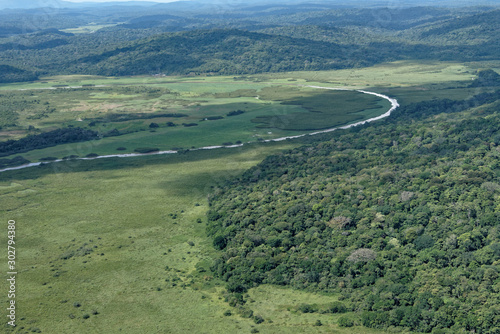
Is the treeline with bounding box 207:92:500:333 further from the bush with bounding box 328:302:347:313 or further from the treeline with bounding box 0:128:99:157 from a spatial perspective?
the treeline with bounding box 0:128:99:157

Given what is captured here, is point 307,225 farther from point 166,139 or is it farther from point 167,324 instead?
point 166,139

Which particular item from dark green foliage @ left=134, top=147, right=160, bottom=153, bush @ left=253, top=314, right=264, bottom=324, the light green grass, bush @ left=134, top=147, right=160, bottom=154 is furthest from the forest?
dark green foliage @ left=134, top=147, right=160, bottom=153

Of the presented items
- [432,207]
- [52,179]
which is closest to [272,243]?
[432,207]

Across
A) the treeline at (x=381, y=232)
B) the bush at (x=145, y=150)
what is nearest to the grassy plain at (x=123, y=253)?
the treeline at (x=381, y=232)

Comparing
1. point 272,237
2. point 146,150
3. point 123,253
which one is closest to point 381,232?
point 272,237

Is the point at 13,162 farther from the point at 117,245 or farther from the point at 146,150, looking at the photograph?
the point at 117,245

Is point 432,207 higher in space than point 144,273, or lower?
higher

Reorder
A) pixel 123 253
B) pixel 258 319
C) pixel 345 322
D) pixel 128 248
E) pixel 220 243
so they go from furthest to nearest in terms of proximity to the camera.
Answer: pixel 128 248, pixel 220 243, pixel 123 253, pixel 258 319, pixel 345 322
